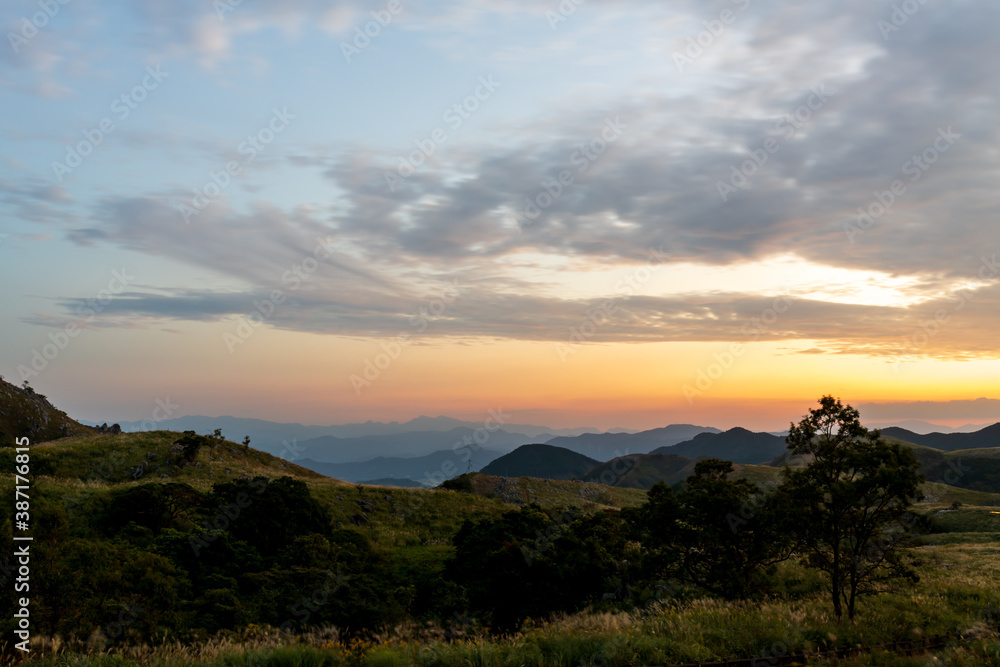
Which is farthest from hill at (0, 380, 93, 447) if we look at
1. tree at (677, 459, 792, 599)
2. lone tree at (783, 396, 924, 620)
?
lone tree at (783, 396, 924, 620)

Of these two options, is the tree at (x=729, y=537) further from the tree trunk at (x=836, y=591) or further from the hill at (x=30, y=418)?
the hill at (x=30, y=418)

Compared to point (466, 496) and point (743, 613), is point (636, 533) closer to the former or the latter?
point (743, 613)

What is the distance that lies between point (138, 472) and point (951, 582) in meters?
52.6

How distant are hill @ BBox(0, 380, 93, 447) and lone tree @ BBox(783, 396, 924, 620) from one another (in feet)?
296

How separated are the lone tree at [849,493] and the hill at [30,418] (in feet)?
296

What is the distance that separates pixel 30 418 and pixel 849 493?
104m

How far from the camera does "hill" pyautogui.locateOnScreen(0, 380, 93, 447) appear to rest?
3022 inches

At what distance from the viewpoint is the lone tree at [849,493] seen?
48.3 ft

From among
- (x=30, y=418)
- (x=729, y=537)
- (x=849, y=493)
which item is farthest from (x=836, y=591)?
(x=30, y=418)

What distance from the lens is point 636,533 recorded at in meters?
23.2

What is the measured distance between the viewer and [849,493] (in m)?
14.9

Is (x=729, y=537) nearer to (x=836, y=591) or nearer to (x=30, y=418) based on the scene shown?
(x=836, y=591)

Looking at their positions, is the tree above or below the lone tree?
below

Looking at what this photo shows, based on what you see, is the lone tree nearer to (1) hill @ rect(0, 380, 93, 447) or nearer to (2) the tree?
(2) the tree
